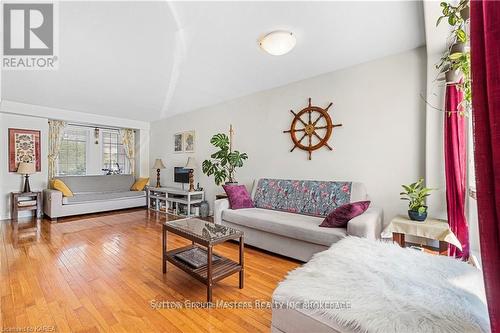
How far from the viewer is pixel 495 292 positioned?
62 centimetres

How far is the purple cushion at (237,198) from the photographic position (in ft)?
10.9

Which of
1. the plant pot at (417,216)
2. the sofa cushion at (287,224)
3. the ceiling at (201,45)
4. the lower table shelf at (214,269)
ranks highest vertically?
the ceiling at (201,45)

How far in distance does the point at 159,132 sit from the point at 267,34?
4557 millimetres

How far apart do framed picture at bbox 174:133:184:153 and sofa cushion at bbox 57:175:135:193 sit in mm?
1470

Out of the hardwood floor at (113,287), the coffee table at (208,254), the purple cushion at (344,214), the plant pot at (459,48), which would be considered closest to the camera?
the plant pot at (459,48)

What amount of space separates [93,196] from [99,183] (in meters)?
0.61

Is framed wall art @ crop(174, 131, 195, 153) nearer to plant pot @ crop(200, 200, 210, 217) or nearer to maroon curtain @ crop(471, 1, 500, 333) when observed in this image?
plant pot @ crop(200, 200, 210, 217)

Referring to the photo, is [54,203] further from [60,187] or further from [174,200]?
[174,200]

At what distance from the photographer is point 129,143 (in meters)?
6.17

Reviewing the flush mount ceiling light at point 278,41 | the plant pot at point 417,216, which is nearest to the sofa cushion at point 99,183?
the flush mount ceiling light at point 278,41

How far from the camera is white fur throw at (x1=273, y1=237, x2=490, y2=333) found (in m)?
0.89

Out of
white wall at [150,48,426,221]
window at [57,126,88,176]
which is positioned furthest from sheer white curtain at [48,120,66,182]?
white wall at [150,48,426,221]

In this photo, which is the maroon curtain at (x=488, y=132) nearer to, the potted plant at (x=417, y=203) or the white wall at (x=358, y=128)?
the potted plant at (x=417, y=203)

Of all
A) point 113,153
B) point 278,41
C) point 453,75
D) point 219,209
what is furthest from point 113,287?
point 113,153
